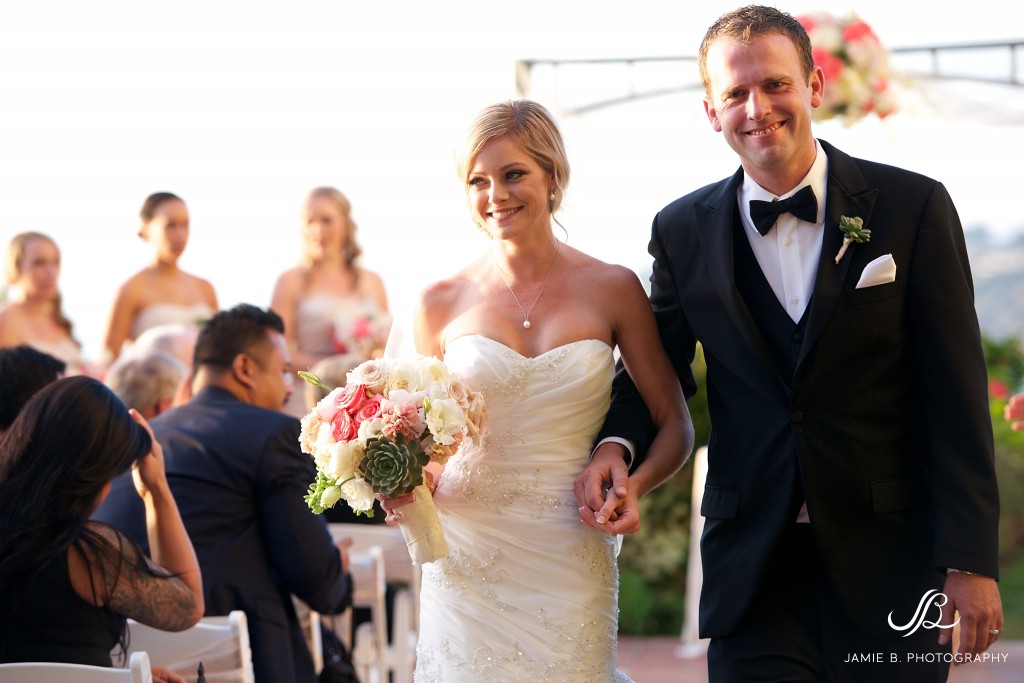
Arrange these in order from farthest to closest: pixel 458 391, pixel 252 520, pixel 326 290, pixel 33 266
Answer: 1. pixel 33 266
2. pixel 326 290
3. pixel 252 520
4. pixel 458 391

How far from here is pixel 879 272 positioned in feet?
10.3

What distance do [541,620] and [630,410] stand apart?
0.67m

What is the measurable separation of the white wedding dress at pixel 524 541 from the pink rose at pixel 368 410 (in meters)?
0.38

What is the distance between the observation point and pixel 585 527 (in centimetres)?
372

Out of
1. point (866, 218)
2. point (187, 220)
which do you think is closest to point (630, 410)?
point (866, 218)

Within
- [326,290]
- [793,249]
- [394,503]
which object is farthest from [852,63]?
[394,503]

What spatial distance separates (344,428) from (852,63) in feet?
17.1

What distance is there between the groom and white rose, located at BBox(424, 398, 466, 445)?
467mm

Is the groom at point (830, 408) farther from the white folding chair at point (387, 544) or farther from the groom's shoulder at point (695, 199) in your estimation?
the white folding chair at point (387, 544)

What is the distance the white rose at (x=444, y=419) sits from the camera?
3.38m

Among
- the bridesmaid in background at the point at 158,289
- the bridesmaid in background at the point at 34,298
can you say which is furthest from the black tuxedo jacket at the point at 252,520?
the bridesmaid in background at the point at 34,298

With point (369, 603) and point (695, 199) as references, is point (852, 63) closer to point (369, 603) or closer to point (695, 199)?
point (369, 603)

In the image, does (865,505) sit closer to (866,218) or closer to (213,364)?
(866,218)

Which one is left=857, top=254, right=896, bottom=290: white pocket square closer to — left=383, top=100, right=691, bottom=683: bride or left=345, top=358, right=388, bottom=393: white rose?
left=383, top=100, right=691, bottom=683: bride
